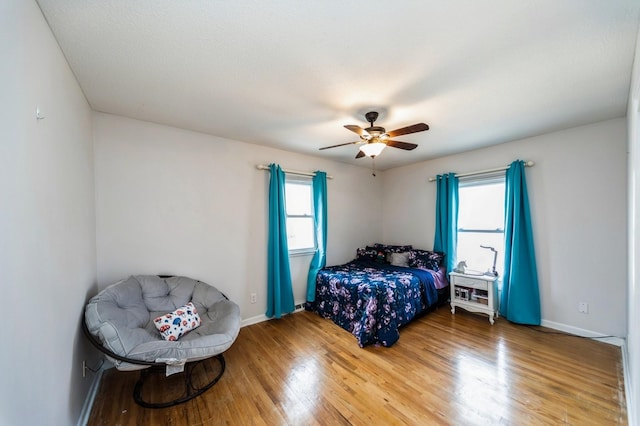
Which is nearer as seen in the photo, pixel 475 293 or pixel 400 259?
pixel 475 293

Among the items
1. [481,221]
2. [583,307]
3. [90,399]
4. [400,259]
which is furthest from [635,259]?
[90,399]

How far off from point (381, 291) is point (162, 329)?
2125 millimetres

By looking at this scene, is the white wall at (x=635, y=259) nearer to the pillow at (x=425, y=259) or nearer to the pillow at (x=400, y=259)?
the pillow at (x=425, y=259)

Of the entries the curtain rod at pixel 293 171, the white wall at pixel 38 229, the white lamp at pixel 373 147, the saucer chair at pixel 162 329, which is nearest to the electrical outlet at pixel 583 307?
the white lamp at pixel 373 147

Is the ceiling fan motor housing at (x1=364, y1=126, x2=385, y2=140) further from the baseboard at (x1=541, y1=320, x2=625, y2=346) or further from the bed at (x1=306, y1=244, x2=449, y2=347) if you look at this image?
the baseboard at (x1=541, y1=320, x2=625, y2=346)

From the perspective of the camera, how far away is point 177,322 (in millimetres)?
2074

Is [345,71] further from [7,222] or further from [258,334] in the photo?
[258,334]

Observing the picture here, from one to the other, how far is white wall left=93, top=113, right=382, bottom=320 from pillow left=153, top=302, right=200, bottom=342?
0.63m

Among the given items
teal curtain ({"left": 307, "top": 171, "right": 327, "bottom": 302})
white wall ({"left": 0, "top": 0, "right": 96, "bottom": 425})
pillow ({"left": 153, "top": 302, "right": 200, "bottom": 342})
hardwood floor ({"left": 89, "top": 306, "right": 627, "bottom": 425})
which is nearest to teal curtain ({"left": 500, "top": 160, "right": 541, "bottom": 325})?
hardwood floor ({"left": 89, "top": 306, "right": 627, "bottom": 425})

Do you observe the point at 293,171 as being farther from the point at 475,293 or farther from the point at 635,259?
the point at 635,259

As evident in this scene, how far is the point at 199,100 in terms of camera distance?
82.4 inches

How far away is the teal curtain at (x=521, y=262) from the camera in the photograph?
9.77 feet

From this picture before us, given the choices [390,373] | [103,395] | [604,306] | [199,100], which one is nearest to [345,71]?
[199,100]

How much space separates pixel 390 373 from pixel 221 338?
Result: 1484 millimetres
